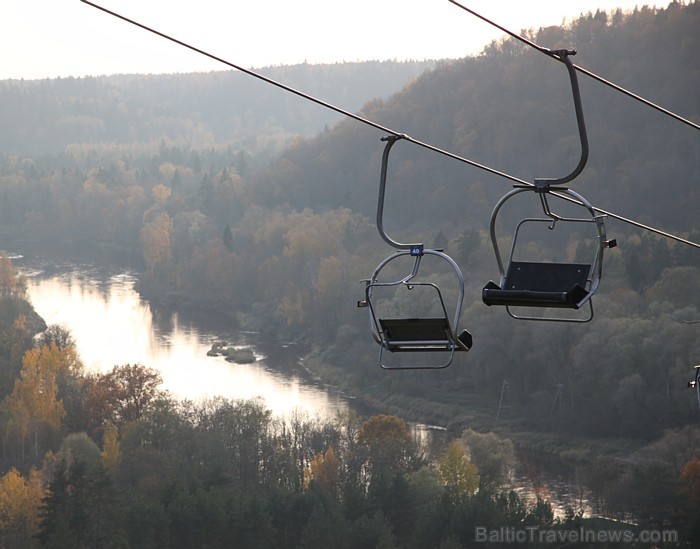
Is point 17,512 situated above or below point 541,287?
below

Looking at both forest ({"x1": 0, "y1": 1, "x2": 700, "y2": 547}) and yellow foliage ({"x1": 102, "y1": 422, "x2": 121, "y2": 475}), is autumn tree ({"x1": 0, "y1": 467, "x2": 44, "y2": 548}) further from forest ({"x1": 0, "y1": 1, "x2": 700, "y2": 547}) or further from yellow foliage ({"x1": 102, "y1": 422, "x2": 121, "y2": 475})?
yellow foliage ({"x1": 102, "y1": 422, "x2": 121, "y2": 475})

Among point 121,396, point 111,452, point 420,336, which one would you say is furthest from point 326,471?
point 420,336

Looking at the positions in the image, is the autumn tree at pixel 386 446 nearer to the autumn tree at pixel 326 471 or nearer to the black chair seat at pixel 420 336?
the autumn tree at pixel 326 471

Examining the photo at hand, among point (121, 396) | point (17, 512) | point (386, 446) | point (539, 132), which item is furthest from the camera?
point (539, 132)

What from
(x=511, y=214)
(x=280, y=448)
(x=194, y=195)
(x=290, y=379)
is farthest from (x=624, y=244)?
(x=194, y=195)

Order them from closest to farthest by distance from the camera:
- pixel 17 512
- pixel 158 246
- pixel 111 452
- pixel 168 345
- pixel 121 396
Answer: pixel 17 512 → pixel 111 452 → pixel 121 396 → pixel 168 345 → pixel 158 246

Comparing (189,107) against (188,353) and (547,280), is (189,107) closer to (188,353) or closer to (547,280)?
(188,353)

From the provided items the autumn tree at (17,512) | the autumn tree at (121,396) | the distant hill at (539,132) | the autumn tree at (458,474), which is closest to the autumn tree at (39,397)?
the autumn tree at (121,396)
